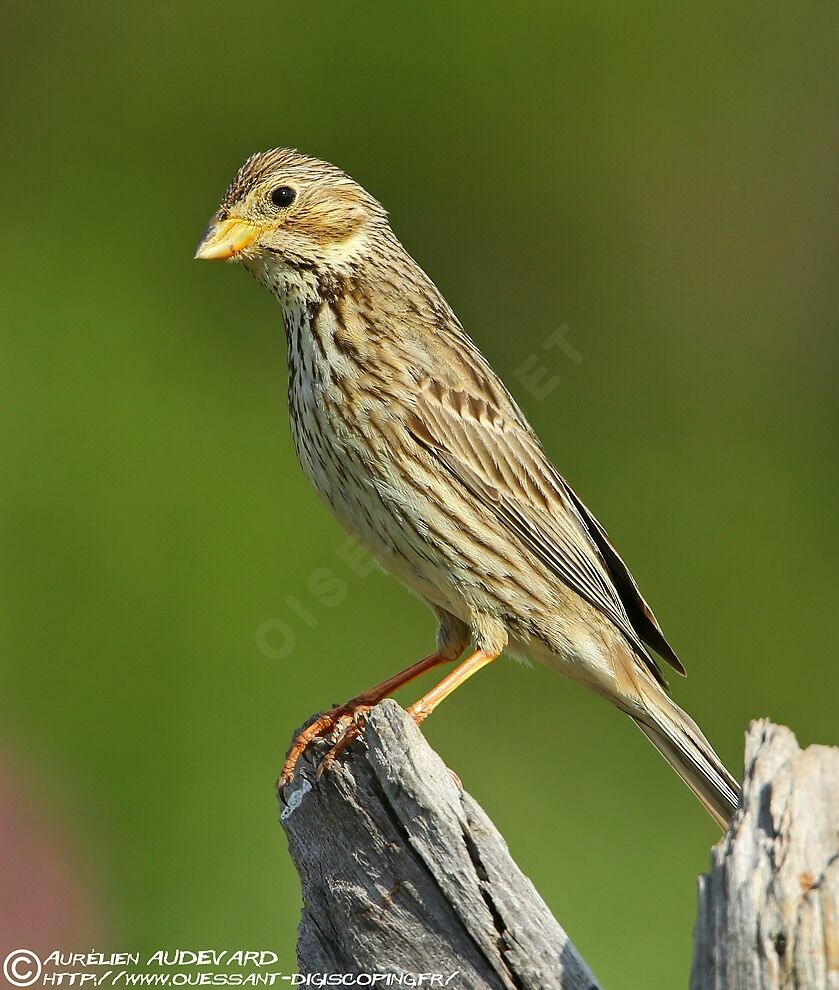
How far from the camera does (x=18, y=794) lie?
585 centimetres

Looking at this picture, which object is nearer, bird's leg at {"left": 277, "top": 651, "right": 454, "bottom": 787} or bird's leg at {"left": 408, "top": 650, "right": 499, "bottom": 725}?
bird's leg at {"left": 277, "top": 651, "right": 454, "bottom": 787}

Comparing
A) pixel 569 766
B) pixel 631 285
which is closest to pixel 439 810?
pixel 569 766

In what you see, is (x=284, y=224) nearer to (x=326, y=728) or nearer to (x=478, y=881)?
(x=326, y=728)

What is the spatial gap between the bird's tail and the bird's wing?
116 mm

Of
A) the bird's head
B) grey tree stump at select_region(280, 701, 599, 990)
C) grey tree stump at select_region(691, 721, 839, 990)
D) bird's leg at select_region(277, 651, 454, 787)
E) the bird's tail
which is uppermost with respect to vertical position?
the bird's head

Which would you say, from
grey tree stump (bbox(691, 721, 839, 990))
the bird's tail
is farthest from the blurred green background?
grey tree stump (bbox(691, 721, 839, 990))

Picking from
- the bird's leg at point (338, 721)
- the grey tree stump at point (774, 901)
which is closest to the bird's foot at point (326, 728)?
the bird's leg at point (338, 721)

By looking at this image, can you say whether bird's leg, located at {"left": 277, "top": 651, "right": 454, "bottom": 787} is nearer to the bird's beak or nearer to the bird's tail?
the bird's tail

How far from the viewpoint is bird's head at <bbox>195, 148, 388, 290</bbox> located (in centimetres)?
490

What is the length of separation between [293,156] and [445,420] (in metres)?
1.05

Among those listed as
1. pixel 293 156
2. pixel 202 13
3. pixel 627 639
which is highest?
pixel 202 13

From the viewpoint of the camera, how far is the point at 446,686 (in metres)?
4.71

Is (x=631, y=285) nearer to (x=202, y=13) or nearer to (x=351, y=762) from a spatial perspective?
(x=202, y=13)

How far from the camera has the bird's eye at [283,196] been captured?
16.3ft
